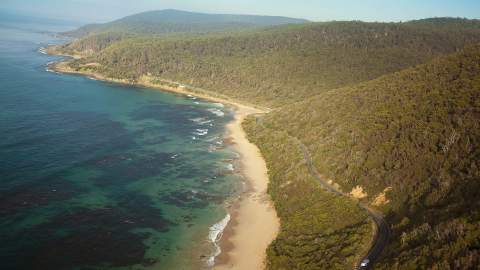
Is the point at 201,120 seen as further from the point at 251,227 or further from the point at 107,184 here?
the point at 251,227

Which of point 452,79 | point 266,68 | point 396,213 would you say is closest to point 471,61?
point 452,79

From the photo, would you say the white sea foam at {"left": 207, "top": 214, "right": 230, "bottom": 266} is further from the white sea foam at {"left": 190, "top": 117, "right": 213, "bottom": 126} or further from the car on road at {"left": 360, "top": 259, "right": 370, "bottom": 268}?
the white sea foam at {"left": 190, "top": 117, "right": 213, "bottom": 126}

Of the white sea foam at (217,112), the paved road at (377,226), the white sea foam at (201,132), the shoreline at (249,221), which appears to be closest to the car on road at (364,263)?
the paved road at (377,226)

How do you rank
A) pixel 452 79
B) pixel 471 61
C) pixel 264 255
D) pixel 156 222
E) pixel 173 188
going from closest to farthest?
pixel 264 255 → pixel 156 222 → pixel 173 188 → pixel 452 79 → pixel 471 61

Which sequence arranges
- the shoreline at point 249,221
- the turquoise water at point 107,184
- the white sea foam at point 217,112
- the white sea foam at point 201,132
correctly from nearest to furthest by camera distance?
the turquoise water at point 107,184
the shoreline at point 249,221
the white sea foam at point 201,132
the white sea foam at point 217,112

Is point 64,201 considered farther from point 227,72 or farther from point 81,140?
point 227,72

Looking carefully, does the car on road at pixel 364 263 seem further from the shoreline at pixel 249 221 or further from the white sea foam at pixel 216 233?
the white sea foam at pixel 216 233

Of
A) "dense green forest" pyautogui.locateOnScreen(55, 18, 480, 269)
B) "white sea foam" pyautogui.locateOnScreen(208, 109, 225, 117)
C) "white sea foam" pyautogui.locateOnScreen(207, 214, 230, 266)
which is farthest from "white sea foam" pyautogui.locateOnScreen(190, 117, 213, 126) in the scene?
"white sea foam" pyautogui.locateOnScreen(207, 214, 230, 266)
